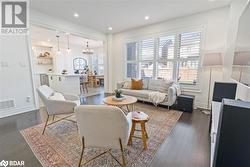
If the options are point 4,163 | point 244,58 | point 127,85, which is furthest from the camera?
point 127,85

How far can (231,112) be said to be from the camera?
767mm

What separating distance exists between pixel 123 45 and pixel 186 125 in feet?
13.6

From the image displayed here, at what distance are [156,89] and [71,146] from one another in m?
3.10

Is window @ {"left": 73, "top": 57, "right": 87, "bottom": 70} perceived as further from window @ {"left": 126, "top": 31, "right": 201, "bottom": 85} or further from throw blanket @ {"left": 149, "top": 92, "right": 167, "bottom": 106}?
throw blanket @ {"left": 149, "top": 92, "right": 167, "bottom": 106}

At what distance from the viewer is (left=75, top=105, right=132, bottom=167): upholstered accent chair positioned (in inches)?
53.9

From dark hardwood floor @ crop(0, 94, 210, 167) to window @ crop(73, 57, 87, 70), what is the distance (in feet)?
23.6

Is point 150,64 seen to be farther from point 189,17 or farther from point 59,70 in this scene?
point 59,70

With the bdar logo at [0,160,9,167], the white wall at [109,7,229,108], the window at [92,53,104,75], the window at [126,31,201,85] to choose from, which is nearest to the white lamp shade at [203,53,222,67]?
the white wall at [109,7,229,108]

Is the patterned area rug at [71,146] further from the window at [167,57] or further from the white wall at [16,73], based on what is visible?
the window at [167,57]

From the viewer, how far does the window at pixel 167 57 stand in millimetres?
4129

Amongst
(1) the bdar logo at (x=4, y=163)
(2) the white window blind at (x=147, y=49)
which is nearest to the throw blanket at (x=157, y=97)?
(2) the white window blind at (x=147, y=49)

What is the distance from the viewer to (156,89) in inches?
174

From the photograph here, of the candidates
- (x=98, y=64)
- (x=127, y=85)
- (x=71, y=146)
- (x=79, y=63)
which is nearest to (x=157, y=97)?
(x=127, y=85)

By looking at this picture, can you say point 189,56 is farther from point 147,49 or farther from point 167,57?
point 147,49
